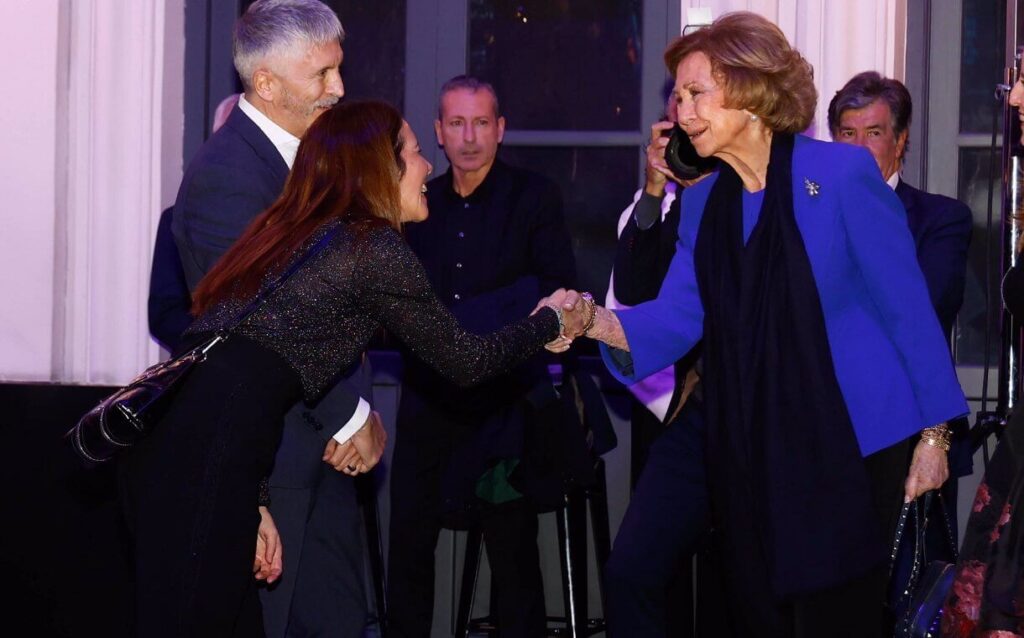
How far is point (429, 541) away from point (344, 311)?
1.73 metres

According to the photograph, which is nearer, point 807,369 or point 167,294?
point 807,369

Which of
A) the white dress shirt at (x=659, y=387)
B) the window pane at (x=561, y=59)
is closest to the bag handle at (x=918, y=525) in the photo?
the white dress shirt at (x=659, y=387)

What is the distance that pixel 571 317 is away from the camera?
344 cm

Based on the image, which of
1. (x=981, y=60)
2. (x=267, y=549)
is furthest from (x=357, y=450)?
(x=981, y=60)

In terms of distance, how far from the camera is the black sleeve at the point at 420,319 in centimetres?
284

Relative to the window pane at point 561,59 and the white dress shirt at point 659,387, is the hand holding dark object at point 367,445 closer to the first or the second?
the white dress shirt at point 659,387

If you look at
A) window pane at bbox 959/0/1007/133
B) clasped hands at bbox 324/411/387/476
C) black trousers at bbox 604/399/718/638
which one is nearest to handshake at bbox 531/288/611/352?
black trousers at bbox 604/399/718/638

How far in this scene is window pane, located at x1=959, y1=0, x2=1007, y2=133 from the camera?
4672 mm

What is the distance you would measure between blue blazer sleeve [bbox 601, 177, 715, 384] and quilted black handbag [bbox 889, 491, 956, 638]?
2.13 feet

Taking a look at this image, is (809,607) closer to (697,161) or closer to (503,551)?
(697,161)

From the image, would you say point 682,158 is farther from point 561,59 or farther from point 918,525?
point 561,59

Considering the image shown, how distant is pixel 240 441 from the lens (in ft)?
8.77

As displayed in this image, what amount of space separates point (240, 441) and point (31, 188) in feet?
7.38

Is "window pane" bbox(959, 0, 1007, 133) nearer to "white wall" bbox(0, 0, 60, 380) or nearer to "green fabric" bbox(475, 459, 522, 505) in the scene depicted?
"green fabric" bbox(475, 459, 522, 505)
